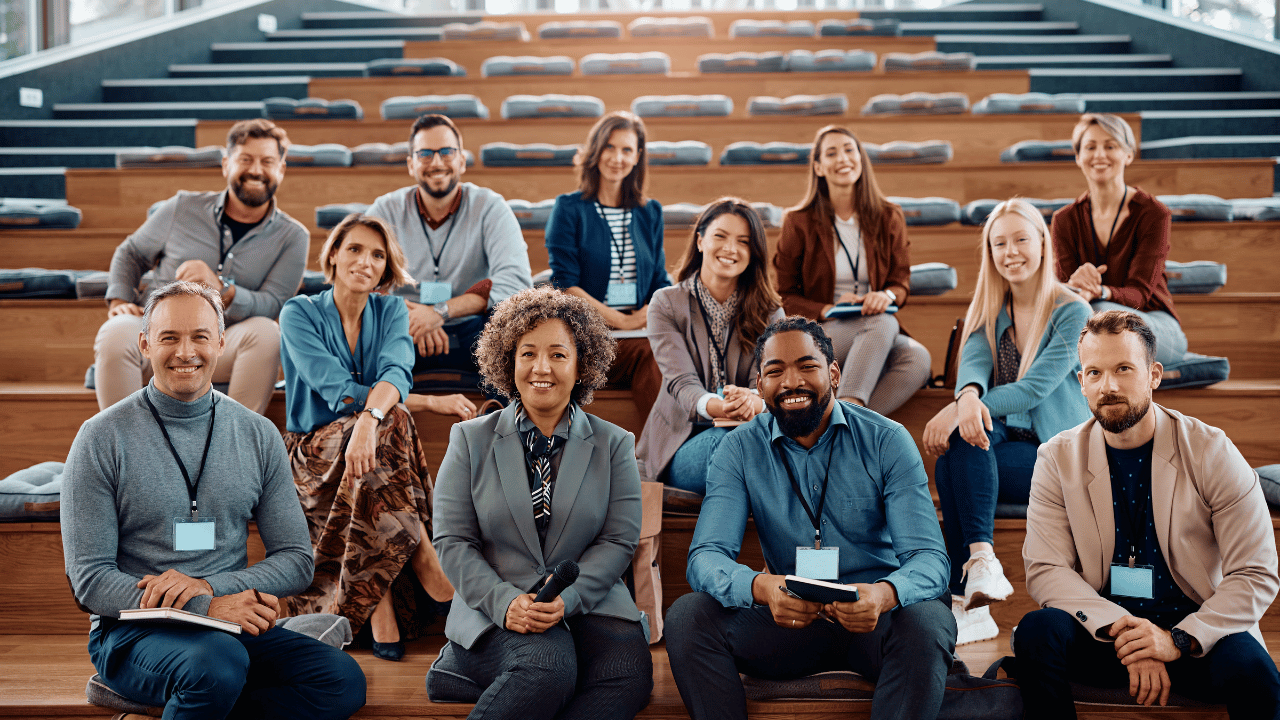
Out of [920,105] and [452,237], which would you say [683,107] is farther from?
[452,237]

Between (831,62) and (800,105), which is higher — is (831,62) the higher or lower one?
the higher one

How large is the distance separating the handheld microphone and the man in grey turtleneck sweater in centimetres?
42

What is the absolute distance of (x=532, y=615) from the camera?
1679 millimetres

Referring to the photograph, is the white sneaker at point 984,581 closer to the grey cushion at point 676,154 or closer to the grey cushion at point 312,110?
the grey cushion at point 676,154

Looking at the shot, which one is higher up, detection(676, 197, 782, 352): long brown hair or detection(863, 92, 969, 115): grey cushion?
detection(863, 92, 969, 115): grey cushion

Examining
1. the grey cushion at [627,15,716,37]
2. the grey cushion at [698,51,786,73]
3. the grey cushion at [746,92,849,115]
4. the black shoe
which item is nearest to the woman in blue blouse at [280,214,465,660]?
the black shoe

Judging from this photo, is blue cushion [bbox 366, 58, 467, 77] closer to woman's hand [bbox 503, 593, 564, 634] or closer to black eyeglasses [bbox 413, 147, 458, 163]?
black eyeglasses [bbox 413, 147, 458, 163]

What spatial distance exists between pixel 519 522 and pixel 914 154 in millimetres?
2650

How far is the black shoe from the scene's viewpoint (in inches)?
80.1

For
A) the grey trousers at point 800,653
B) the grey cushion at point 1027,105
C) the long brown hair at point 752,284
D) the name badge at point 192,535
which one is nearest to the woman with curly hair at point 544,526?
the grey trousers at point 800,653

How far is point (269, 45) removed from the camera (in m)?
5.79

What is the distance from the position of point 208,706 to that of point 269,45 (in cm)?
517

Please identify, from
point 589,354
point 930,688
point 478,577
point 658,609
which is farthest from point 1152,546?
point 478,577

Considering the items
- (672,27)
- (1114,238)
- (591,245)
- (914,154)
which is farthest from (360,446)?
(672,27)
